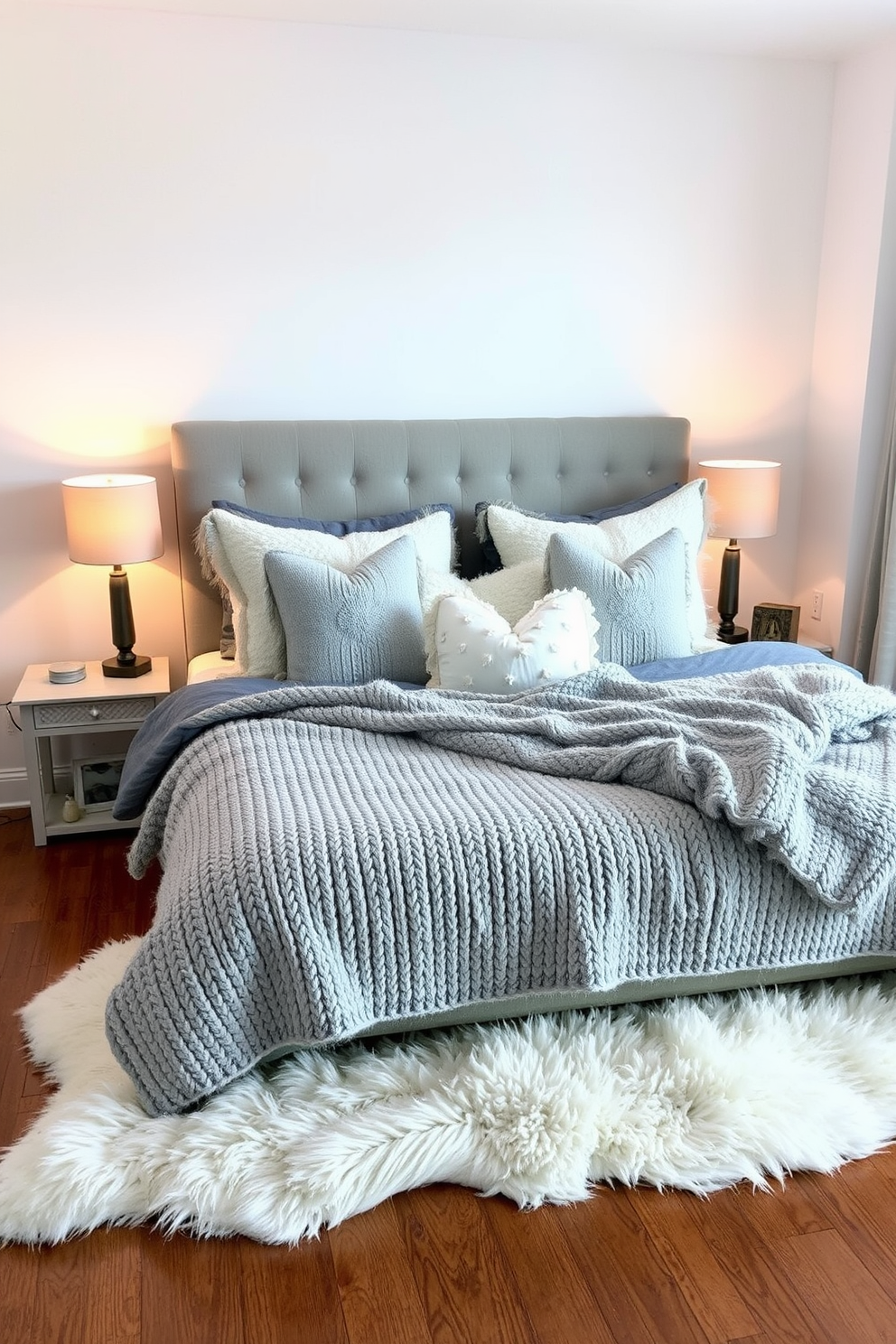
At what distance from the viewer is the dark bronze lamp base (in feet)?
11.0

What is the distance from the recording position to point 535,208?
11.7ft

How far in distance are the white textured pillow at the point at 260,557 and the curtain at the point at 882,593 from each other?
1.47 m

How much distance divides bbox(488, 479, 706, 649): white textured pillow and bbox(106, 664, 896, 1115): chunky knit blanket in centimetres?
100

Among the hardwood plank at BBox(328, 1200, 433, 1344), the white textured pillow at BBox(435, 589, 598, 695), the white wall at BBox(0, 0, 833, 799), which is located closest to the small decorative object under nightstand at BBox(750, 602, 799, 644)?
the white wall at BBox(0, 0, 833, 799)

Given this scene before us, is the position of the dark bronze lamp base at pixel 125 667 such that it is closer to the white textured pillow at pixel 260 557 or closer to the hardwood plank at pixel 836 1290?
the white textured pillow at pixel 260 557

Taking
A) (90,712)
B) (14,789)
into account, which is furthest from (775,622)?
(14,789)

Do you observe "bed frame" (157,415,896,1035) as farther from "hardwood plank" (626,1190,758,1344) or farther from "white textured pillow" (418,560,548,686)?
"hardwood plank" (626,1190,758,1344)

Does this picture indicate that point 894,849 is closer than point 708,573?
Yes

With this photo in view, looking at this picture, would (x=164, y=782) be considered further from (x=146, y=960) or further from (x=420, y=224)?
(x=420, y=224)

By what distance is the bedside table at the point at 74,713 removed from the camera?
320cm

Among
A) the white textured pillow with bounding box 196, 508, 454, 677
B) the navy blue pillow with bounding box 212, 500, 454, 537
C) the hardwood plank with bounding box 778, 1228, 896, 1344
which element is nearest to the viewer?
the hardwood plank with bounding box 778, 1228, 896, 1344

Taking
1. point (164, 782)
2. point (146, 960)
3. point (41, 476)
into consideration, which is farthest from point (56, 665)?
point (146, 960)

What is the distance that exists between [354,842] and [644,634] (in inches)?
55.0

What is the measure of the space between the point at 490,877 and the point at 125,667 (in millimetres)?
1776
